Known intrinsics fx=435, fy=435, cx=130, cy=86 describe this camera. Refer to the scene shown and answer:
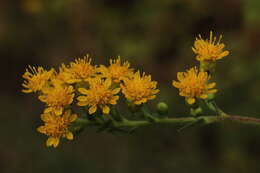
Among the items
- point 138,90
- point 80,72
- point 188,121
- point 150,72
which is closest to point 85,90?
point 80,72

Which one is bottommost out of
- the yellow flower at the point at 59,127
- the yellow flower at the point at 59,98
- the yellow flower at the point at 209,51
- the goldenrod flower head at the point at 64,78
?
the yellow flower at the point at 59,127

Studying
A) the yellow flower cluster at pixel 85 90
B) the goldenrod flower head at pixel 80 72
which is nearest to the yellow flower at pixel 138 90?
the yellow flower cluster at pixel 85 90

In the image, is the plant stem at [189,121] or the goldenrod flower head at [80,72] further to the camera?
the goldenrod flower head at [80,72]

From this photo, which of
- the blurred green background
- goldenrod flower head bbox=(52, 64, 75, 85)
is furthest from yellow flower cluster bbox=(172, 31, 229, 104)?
the blurred green background

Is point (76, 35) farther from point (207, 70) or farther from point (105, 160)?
point (207, 70)

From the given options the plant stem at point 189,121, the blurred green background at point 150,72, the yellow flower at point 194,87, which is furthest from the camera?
the blurred green background at point 150,72

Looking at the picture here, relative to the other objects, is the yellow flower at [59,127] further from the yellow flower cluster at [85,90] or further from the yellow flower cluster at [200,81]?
the yellow flower cluster at [200,81]

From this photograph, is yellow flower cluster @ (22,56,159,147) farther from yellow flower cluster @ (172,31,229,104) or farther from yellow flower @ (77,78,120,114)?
yellow flower cluster @ (172,31,229,104)
